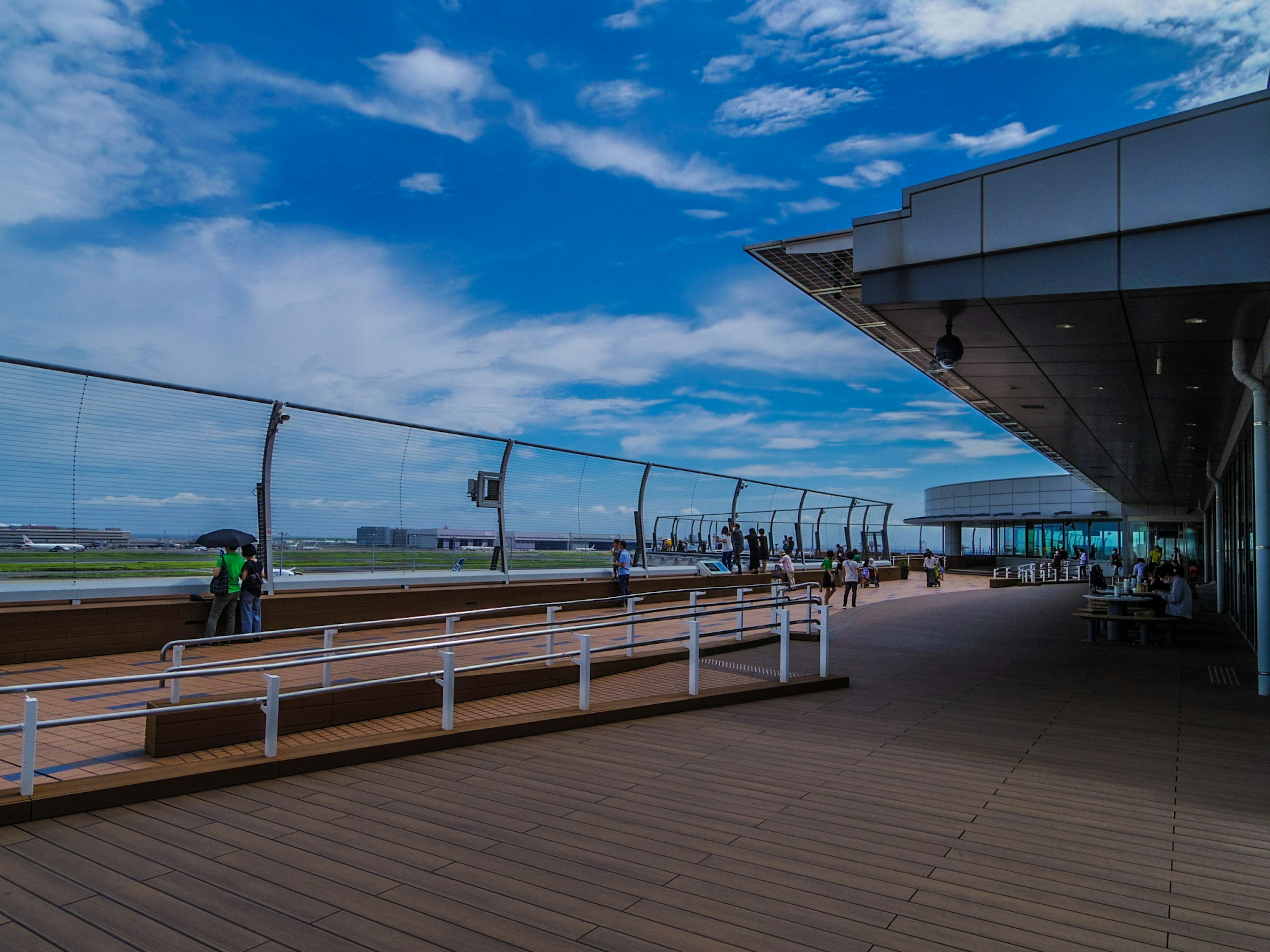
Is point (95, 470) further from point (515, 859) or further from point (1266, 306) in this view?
point (1266, 306)

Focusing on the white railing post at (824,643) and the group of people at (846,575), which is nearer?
the white railing post at (824,643)

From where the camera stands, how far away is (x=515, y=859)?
3.85m

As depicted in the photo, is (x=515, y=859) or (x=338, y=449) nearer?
(x=515, y=859)

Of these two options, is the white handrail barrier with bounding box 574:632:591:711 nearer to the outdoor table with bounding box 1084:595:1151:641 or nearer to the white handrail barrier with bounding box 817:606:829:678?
the white handrail barrier with bounding box 817:606:829:678

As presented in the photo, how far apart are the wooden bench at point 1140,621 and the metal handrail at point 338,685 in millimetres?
6191

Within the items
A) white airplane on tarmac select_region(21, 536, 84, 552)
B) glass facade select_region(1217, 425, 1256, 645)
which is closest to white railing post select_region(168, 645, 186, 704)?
white airplane on tarmac select_region(21, 536, 84, 552)

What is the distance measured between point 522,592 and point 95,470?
6.51 m

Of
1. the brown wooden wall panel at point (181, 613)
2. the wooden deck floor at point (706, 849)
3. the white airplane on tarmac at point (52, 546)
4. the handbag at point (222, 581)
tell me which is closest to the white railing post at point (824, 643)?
the wooden deck floor at point (706, 849)

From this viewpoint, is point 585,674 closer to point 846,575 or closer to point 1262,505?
point 1262,505

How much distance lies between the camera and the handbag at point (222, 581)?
959cm

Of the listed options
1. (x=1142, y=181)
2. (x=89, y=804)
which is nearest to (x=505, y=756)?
(x=89, y=804)

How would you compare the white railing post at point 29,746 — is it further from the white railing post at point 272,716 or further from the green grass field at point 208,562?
the green grass field at point 208,562

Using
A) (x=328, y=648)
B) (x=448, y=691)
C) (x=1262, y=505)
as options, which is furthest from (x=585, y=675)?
(x=1262, y=505)

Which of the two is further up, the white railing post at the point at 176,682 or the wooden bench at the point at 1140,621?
the white railing post at the point at 176,682
